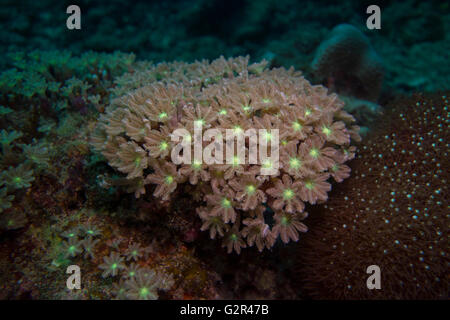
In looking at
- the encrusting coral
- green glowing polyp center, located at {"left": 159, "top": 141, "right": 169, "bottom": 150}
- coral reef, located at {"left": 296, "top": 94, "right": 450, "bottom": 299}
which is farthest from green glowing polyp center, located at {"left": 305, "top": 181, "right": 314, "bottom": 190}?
green glowing polyp center, located at {"left": 159, "top": 141, "right": 169, "bottom": 150}

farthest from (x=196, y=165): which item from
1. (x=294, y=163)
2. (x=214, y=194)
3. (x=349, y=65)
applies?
(x=349, y=65)

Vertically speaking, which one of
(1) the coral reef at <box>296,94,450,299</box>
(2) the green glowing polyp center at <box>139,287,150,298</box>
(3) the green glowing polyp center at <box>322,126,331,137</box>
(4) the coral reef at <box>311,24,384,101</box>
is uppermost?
(4) the coral reef at <box>311,24,384,101</box>

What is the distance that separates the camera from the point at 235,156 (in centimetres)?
278

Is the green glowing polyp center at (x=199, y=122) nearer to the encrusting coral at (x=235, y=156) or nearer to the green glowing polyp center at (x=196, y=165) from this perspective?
the encrusting coral at (x=235, y=156)

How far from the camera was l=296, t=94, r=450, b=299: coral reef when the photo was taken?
3.02 metres

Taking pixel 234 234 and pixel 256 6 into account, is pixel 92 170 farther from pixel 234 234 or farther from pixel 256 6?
pixel 256 6

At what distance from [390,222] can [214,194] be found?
2.23 metres

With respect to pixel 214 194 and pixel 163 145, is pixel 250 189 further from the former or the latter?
pixel 163 145

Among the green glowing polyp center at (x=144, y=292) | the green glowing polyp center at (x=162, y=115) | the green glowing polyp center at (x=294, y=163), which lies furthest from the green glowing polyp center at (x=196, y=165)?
the green glowing polyp center at (x=144, y=292)

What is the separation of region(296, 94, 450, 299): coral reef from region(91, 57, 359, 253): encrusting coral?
0.65m

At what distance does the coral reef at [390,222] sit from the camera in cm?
302

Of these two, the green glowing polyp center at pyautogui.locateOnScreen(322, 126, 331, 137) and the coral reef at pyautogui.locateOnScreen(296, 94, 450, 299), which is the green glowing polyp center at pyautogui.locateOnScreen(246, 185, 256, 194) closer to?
the green glowing polyp center at pyautogui.locateOnScreen(322, 126, 331, 137)

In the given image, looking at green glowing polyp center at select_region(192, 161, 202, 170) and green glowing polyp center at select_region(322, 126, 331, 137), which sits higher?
green glowing polyp center at select_region(322, 126, 331, 137)

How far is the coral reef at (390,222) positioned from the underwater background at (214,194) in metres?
0.01
